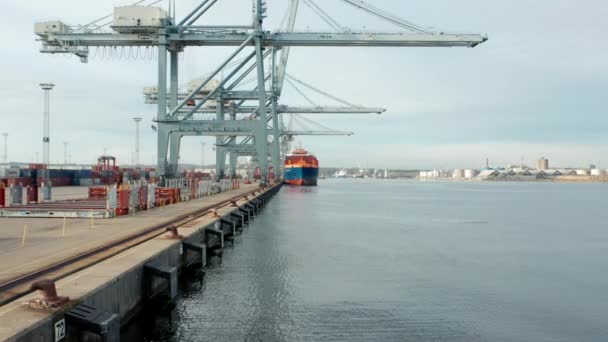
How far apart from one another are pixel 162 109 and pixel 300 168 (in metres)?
75.9

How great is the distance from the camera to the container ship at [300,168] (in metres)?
115

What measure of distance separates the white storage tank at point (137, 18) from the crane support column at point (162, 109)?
0.96 m

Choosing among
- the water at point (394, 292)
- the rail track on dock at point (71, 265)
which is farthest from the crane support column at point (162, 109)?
the rail track on dock at point (71, 265)

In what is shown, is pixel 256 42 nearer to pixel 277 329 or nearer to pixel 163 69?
pixel 163 69

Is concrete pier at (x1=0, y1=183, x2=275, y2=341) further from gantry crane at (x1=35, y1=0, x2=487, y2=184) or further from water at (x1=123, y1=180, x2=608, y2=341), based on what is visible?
gantry crane at (x1=35, y1=0, x2=487, y2=184)

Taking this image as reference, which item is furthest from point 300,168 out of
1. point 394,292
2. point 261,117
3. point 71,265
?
point 71,265

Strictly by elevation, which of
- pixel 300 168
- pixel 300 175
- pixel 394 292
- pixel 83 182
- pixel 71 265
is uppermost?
pixel 300 168

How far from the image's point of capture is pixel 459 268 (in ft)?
57.8

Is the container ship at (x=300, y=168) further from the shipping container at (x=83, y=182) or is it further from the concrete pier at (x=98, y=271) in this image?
the concrete pier at (x=98, y=271)

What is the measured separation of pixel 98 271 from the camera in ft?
30.2

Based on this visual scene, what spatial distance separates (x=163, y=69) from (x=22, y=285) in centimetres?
3255


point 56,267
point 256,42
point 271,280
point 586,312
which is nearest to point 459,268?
point 586,312

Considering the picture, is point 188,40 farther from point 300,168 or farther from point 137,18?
point 300,168

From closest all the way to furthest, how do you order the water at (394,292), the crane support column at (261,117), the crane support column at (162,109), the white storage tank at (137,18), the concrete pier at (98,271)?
the concrete pier at (98,271) → the water at (394,292) → the white storage tank at (137,18) → the crane support column at (162,109) → the crane support column at (261,117)
